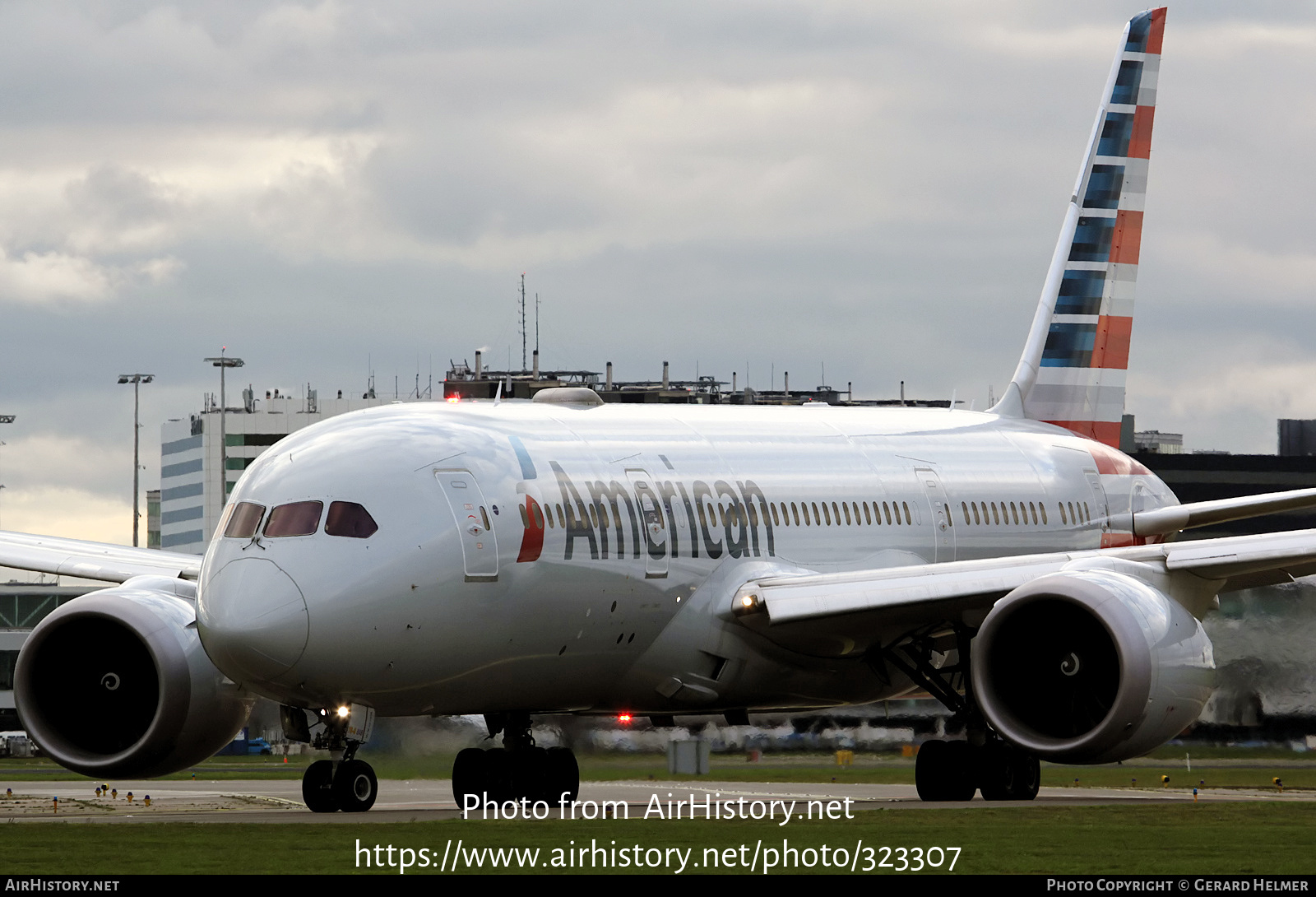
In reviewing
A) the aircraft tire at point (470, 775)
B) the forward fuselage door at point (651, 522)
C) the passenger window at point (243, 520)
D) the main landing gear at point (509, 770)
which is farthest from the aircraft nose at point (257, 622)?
the aircraft tire at point (470, 775)

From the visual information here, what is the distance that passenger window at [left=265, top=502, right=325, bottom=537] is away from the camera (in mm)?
23484

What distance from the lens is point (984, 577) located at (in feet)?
87.0

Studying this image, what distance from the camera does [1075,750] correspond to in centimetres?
2414

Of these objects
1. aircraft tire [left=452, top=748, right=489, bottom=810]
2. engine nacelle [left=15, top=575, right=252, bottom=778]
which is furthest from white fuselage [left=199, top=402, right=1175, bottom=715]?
engine nacelle [left=15, top=575, right=252, bottom=778]

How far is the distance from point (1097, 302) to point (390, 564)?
19.4 meters

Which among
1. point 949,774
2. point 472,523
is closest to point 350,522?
point 472,523

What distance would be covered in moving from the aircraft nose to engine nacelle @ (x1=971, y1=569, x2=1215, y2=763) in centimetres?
739

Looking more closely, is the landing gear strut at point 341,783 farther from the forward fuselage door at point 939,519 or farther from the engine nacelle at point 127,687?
the forward fuselage door at point 939,519

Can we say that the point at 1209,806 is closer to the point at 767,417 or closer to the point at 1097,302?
the point at 767,417

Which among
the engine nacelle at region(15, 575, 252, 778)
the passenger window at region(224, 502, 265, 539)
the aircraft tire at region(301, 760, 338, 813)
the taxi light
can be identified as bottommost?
the aircraft tire at region(301, 760, 338, 813)

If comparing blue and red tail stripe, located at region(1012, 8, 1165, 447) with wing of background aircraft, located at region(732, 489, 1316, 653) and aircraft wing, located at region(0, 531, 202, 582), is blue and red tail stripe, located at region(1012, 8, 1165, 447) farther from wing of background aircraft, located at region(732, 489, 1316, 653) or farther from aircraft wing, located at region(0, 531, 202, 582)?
aircraft wing, located at region(0, 531, 202, 582)

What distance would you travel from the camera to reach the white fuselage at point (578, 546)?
23328mm

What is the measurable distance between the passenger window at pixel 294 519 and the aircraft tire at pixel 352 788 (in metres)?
3.63

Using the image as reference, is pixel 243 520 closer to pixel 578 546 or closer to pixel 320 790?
pixel 578 546
